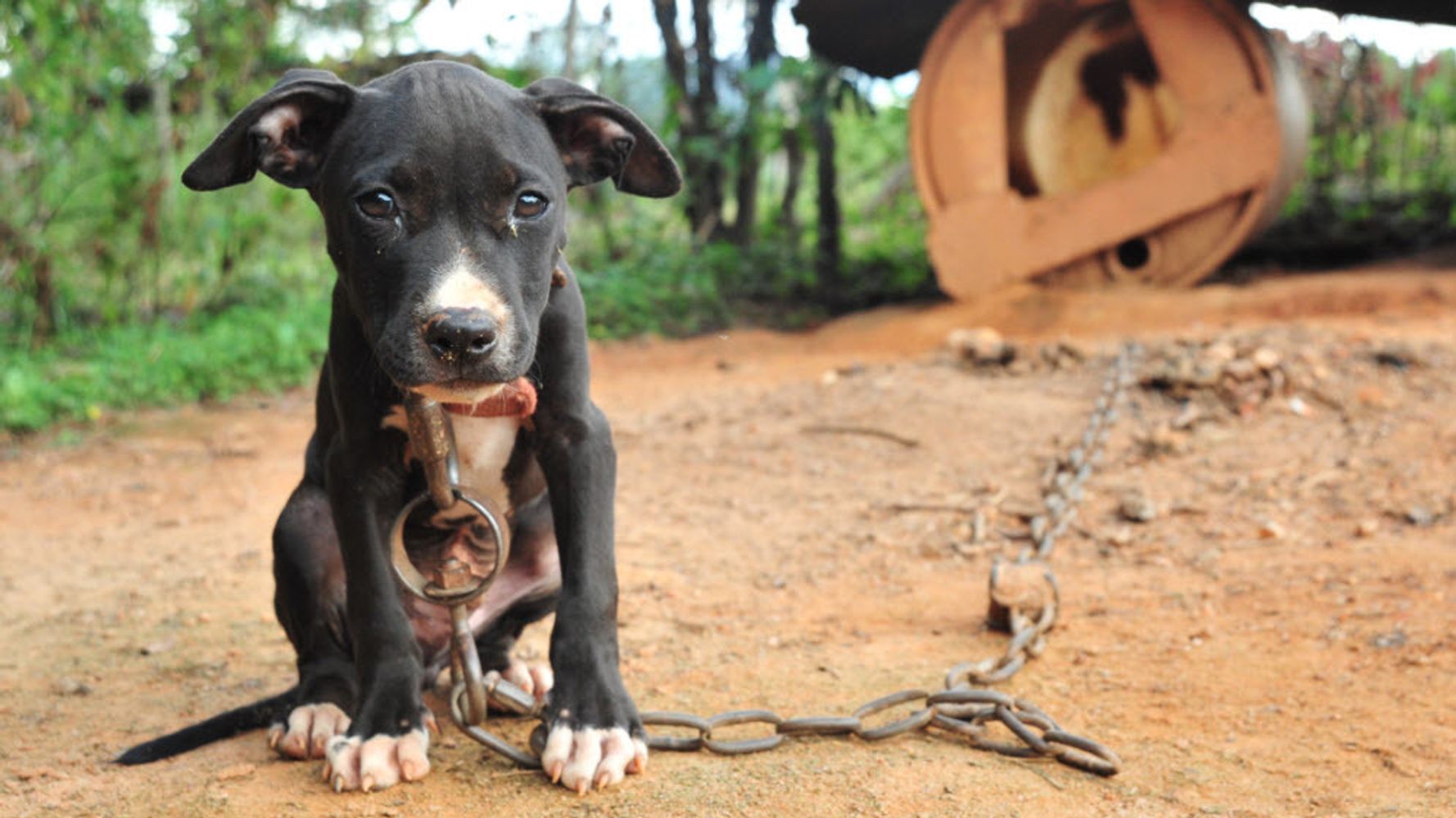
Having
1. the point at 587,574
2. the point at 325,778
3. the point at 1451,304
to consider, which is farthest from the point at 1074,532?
the point at 1451,304

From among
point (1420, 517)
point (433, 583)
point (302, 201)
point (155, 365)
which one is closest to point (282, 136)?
point (433, 583)

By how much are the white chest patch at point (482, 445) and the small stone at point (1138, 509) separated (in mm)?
2685

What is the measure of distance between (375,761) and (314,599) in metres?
0.52

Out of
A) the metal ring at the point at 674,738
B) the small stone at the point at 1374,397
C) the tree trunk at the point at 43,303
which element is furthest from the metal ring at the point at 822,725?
the tree trunk at the point at 43,303

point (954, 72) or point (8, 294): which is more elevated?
point (954, 72)

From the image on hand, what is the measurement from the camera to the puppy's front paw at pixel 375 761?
2768 mm

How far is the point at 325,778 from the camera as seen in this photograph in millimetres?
2840

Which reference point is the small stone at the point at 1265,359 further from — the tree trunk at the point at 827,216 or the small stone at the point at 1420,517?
the tree trunk at the point at 827,216

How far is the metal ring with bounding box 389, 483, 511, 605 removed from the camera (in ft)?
9.46

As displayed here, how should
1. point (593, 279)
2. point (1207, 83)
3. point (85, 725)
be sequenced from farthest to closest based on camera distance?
point (593, 279) → point (1207, 83) → point (85, 725)

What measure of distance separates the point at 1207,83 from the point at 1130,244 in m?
1.22

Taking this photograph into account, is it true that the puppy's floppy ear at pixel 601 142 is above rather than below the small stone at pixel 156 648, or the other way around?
above

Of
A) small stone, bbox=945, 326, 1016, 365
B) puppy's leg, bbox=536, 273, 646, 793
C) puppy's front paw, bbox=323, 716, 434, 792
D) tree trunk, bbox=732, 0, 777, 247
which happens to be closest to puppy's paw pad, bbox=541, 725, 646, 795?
puppy's leg, bbox=536, 273, 646, 793

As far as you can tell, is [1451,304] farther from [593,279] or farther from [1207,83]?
[593,279]
